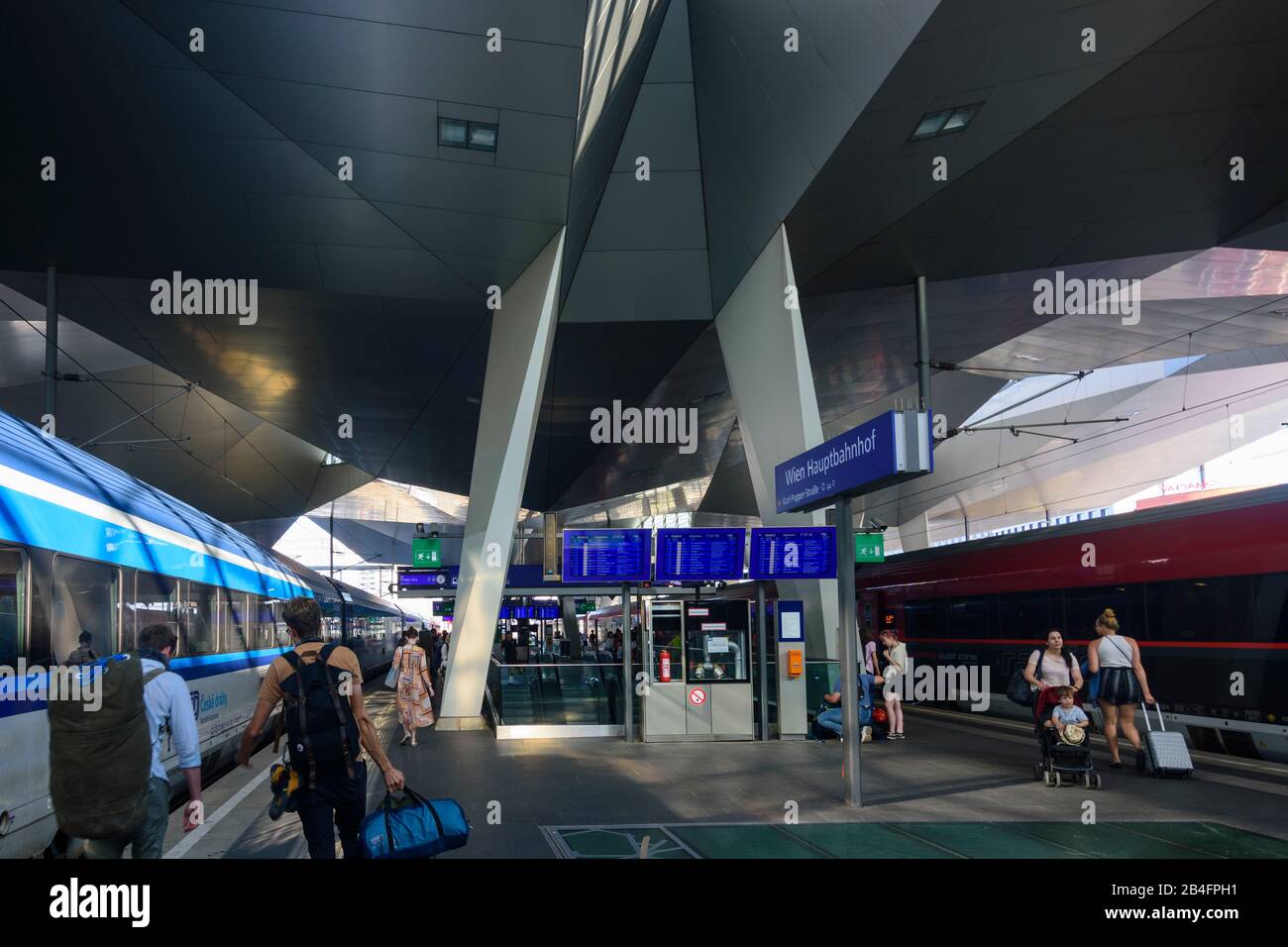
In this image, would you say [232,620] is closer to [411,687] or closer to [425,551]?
[411,687]

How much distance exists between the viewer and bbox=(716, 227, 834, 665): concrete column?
1698 cm

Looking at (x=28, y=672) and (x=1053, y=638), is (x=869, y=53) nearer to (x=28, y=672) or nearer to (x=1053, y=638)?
(x=1053, y=638)

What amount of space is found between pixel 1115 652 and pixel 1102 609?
3.63 meters

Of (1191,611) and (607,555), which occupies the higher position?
(607,555)

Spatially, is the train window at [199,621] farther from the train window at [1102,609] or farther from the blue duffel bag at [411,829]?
the train window at [1102,609]

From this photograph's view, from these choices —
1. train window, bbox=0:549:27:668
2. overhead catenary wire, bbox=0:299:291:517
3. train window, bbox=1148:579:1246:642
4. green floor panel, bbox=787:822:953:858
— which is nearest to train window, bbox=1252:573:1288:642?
train window, bbox=1148:579:1246:642

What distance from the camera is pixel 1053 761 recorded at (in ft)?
34.1

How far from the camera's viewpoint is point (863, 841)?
310 inches

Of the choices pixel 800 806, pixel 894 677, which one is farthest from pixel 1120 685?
pixel 800 806

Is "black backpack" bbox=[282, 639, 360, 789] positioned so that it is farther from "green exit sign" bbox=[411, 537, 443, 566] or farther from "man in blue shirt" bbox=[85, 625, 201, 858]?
"green exit sign" bbox=[411, 537, 443, 566]

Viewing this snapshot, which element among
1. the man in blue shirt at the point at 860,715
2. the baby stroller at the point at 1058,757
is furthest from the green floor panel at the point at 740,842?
the man in blue shirt at the point at 860,715

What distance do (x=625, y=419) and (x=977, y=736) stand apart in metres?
18.5

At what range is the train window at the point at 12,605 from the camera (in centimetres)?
616

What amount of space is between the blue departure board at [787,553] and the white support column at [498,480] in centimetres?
444
